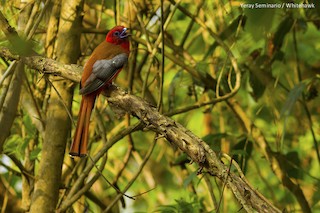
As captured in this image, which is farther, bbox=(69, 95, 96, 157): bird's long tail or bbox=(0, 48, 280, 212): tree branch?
bbox=(69, 95, 96, 157): bird's long tail

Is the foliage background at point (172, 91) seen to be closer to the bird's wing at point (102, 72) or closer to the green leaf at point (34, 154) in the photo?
the green leaf at point (34, 154)

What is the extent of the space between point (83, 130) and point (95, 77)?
26 cm

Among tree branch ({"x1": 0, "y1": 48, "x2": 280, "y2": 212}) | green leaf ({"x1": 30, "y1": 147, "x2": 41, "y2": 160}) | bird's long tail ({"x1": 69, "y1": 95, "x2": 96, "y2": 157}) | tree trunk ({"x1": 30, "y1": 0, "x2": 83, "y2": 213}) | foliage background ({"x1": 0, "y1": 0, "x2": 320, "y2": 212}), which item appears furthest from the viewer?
green leaf ({"x1": 30, "y1": 147, "x2": 41, "y2": 160})

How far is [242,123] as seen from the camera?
4.52 metres

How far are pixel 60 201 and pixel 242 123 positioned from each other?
1443 mm

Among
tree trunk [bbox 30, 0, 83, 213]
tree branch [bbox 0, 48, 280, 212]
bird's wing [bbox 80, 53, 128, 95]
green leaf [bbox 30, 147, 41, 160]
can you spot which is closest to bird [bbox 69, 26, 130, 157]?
bird's wing [bbox 80, 53, 128, 95]

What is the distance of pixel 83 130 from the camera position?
3.26m

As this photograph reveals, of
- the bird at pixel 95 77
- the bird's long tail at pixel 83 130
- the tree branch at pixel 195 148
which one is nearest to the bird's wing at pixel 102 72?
the bird at pixel 95 77

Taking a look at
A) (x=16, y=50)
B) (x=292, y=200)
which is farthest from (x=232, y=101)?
(x=16, y=50)

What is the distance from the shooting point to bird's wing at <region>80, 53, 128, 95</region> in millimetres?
3225

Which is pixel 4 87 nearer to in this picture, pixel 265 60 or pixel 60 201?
pixel 60 201

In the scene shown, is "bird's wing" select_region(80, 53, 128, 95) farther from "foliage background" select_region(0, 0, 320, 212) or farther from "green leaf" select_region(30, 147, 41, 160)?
"green leaf" select_region(30, 147, 41, 160)

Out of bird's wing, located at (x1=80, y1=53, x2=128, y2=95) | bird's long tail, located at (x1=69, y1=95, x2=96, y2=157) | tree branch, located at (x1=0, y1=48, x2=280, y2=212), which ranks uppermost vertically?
bird's wing, located at (x1=80, y1=53, x2=128, y2=95)

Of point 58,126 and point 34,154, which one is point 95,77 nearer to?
point 58,126
